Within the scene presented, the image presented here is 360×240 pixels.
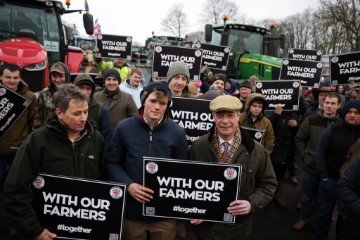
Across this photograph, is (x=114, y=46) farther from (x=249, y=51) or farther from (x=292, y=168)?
(x=249, y=51)

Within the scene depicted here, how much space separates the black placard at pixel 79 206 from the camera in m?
2.38

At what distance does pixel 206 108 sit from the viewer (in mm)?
3707

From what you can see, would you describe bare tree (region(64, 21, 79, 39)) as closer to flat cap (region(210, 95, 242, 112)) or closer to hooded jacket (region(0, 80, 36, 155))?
hooded jacket (region(0, 80, 36, 155))

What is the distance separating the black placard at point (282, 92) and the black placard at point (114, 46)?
15.1ft

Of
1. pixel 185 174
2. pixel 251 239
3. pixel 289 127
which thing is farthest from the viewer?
pixel 289 127

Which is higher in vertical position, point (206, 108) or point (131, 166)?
point (206, 108)

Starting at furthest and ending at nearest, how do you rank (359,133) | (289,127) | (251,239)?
(289,127)
(251,239)
(359,133)

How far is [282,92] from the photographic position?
5387 mm

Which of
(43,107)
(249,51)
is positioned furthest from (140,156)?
(249,51)

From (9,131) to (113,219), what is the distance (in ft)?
6.73

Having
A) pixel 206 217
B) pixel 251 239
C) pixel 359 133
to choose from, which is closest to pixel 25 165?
pixel 206 217

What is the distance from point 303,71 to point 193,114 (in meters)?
4.97

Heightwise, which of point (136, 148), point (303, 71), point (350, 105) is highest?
point (303, 71)

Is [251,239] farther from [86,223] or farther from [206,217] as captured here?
[86,223]
